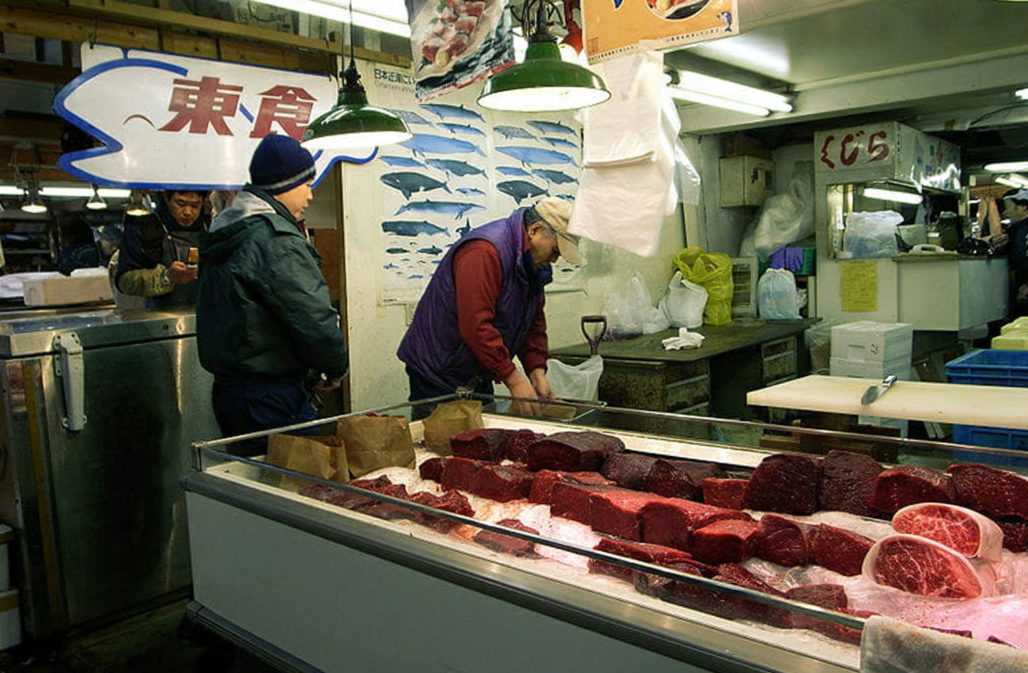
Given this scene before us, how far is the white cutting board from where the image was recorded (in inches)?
104

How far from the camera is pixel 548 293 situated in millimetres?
6008

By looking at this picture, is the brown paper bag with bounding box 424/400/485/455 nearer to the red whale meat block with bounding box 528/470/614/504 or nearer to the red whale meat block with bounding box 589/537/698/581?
the red whale meat block with bounding box 528/470/614/504

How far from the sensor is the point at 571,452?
2.20m

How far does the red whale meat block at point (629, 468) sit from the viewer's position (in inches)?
79.4

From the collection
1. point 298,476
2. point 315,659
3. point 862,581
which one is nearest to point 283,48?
point 298,476

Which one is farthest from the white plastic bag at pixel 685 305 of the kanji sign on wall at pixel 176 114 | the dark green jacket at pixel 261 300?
the dark green jacket at pixel 261 300

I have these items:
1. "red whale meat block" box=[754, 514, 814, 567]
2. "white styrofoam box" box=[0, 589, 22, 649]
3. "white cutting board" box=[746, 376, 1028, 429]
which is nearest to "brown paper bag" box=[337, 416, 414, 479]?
"red whale meat block" box=[754, 514, 814, 567]

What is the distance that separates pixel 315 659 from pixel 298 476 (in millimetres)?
455

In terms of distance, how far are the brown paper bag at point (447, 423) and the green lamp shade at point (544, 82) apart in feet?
3.43

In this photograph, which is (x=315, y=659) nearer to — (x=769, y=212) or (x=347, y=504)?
(x=347, y=504)

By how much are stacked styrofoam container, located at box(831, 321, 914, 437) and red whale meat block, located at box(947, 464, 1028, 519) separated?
4.07m

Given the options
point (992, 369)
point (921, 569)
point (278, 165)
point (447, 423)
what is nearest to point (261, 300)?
point (278, 165)

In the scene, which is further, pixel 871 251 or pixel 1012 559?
pixel 871 251

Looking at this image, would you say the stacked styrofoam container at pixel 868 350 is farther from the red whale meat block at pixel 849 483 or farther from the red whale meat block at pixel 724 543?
the red whale meat block at pixel 724 543
